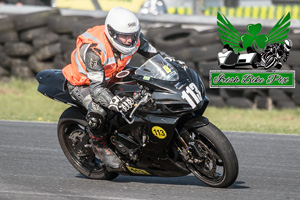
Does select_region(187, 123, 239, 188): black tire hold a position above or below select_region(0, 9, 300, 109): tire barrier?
above

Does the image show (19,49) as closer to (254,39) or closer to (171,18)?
(171,18)

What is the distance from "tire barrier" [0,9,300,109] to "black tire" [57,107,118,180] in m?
5.30

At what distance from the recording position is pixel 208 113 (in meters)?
11.1

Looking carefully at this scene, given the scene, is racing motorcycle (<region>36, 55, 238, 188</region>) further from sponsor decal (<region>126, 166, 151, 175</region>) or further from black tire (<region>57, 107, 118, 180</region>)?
black tire (<region>57, 107, 118, 180</region>)

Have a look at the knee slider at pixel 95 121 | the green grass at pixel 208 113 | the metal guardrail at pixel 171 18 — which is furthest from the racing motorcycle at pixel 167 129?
the metal guardrail at pixel 171 18

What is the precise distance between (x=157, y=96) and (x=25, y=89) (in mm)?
8812

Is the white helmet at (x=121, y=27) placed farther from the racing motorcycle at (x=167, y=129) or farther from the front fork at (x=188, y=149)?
the front fork at (x=188, y=149)

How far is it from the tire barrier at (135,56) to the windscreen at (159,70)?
19.1ft

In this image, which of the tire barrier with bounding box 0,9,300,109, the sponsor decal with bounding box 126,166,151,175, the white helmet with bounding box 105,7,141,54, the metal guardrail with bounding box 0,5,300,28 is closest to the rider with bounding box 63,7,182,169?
the white helmet with bounding box 105,7,141,54

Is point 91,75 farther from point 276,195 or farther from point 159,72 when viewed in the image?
point 276,195

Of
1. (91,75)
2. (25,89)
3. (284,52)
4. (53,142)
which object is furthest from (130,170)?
(25,89)

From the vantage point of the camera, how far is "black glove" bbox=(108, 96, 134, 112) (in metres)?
5.01

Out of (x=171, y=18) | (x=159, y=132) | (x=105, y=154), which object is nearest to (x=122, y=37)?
(x=159, y=132)

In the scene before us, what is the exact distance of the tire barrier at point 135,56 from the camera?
11.1 metres
